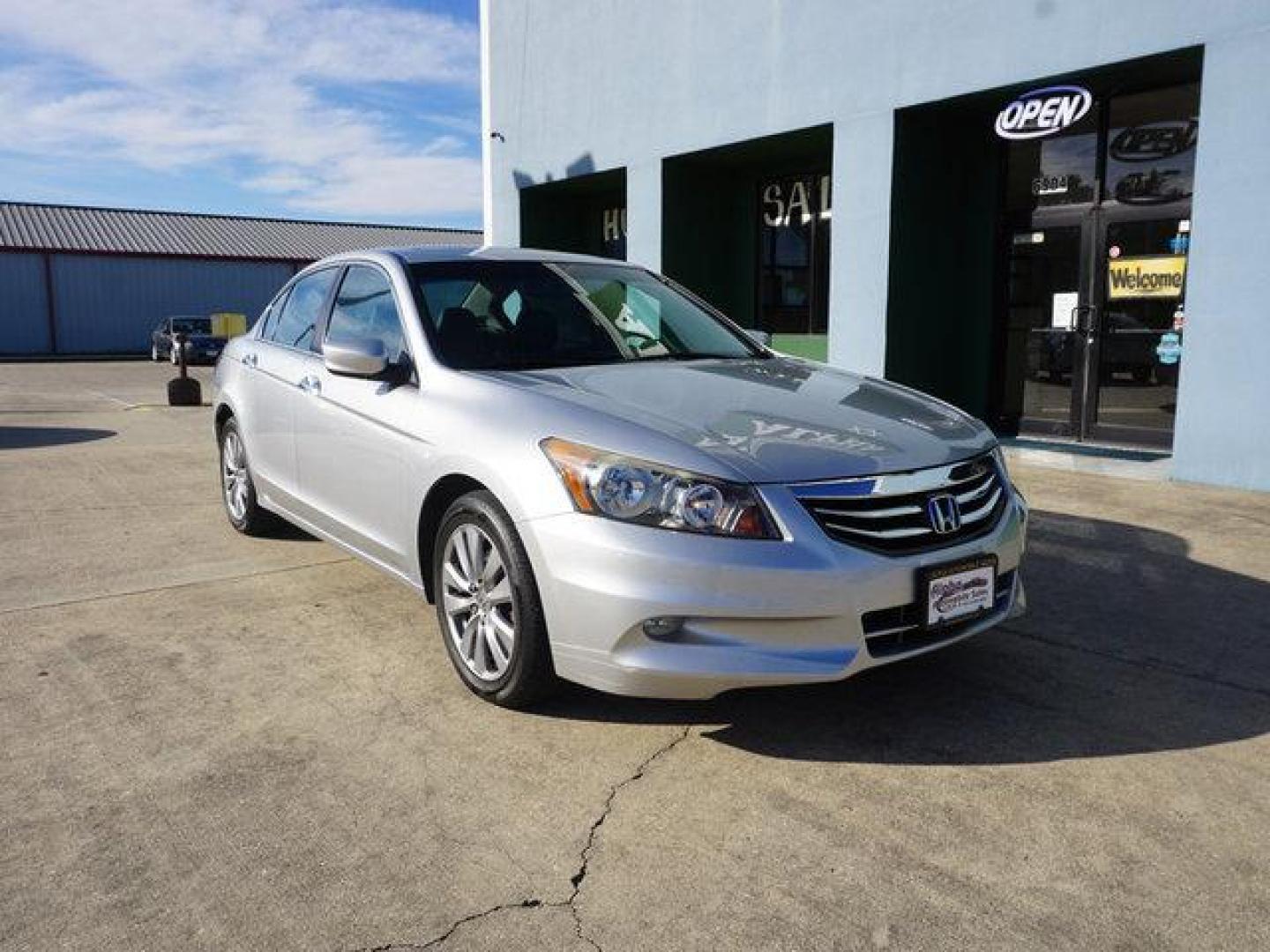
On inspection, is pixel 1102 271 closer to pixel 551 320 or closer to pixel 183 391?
pixel 551 320

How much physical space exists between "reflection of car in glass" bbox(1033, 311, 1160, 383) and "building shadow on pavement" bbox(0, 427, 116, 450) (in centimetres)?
930

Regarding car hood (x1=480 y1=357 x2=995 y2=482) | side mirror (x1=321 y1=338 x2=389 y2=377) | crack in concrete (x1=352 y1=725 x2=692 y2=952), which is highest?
side mirror (x1=321 y1=338 x2=389 y2=377)

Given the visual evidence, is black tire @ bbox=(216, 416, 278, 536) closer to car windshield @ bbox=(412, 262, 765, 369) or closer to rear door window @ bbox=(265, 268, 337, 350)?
rear door window @ bbox=(265, 268, 337, 350)

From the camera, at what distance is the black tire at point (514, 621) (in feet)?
10.4

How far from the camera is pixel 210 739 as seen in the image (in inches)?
128

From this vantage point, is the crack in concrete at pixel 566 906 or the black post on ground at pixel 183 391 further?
the black post on ground at pixel 183 391

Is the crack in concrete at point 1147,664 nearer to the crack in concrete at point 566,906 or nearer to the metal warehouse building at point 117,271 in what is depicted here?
the crack in concrete at point 566,906

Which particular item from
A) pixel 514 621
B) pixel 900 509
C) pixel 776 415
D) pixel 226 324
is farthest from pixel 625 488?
pixel 226 324

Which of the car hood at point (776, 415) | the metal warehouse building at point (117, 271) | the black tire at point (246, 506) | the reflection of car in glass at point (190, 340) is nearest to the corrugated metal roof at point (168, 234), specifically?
the metal warehouse building at point (117, 271)

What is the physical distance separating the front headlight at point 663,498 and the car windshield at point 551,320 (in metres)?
1.01

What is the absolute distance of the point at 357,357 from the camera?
385cm

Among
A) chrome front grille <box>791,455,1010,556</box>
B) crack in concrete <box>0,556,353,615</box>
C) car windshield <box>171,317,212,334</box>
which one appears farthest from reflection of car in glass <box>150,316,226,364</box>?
chrome front grille <box>791,455,1010,556</box>

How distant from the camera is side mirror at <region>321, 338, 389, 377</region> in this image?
3.85 metres

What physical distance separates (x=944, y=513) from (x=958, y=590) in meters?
0.24
